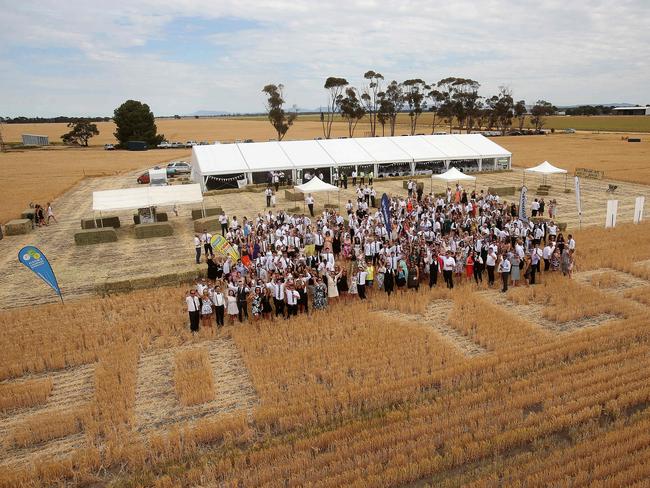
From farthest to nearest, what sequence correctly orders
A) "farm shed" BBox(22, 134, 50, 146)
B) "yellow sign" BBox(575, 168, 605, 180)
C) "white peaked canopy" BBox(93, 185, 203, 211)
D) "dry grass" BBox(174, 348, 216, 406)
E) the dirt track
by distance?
"farm shed" BBox(22, 134, 50, 146)
"yellow sign" BBox(575, 168, 605, 180)
"white peaked canopy" BBox(93, 185, 203, 211)
the dirt track
"dry grass" BBox(174, 348, 216, 406)

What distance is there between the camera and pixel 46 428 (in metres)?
7.69

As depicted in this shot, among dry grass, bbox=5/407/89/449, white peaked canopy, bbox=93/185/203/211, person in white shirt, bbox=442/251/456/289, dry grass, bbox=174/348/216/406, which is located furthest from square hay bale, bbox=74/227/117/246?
person in white shirt, bbox=442/251/456/289

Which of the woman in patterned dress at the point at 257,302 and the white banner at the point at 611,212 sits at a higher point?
the white banner at the point at 611,212

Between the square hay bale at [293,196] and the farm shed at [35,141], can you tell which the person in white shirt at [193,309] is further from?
the farm shed at [35,141]

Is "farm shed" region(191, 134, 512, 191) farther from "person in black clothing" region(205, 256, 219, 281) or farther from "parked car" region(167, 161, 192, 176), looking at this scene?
"person in black clothing" region(205, 256, 219, 281)

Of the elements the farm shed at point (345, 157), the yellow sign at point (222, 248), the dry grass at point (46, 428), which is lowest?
the dry grass at point (46, 428)

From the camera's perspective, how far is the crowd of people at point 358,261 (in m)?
11.8

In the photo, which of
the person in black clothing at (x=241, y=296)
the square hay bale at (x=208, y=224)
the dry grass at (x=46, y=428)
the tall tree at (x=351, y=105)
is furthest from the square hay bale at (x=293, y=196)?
the tall tree at (x=351, y=105)

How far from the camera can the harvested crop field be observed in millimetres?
6480

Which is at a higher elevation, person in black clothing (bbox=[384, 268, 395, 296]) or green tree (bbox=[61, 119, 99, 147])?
green tree (bbox=[61, 119, 99, 147])

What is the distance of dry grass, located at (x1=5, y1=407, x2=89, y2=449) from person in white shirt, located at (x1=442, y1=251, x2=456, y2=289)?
9.31m

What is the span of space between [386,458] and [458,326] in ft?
16.4

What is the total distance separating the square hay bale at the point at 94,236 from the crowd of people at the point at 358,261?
5994 mm

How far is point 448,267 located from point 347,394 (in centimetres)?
626
